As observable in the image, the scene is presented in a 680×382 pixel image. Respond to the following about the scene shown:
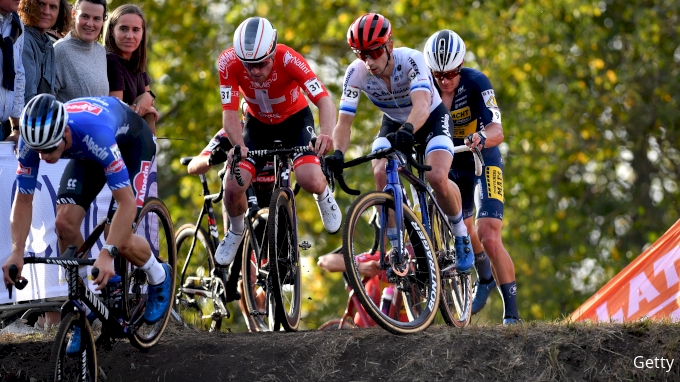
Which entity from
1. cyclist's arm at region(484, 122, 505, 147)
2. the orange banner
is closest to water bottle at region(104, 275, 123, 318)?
cyclist's arm at region(484, 122, 505, 147)

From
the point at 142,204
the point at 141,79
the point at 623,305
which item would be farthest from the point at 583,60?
the point at 142,204

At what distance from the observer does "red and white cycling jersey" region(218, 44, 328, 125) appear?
26.4 feet

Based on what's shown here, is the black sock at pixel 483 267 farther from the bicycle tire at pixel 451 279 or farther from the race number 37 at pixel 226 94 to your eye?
the race number 37 at pixel 226 94

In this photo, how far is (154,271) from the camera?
704 cm

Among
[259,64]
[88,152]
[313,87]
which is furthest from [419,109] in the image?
[88,152]

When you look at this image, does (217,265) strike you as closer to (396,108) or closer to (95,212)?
(95,212)

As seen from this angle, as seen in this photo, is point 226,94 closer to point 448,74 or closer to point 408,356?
point 448,74

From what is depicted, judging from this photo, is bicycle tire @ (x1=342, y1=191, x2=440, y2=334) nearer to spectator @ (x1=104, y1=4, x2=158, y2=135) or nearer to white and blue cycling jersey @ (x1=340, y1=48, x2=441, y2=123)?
white and blue cycling jersey @ (x1=340, y1=48, x2=441, y2=123)

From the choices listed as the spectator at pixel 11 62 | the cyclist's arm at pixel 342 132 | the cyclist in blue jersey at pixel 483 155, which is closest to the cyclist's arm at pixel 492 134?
the cyclist in blue jersey at pixel 483 155

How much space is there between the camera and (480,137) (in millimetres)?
8156

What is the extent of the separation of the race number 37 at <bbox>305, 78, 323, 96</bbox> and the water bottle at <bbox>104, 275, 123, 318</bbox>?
219 cm

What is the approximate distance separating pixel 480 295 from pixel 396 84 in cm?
223

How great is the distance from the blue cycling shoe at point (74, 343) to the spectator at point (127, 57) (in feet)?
9.85

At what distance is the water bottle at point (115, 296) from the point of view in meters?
6.68
